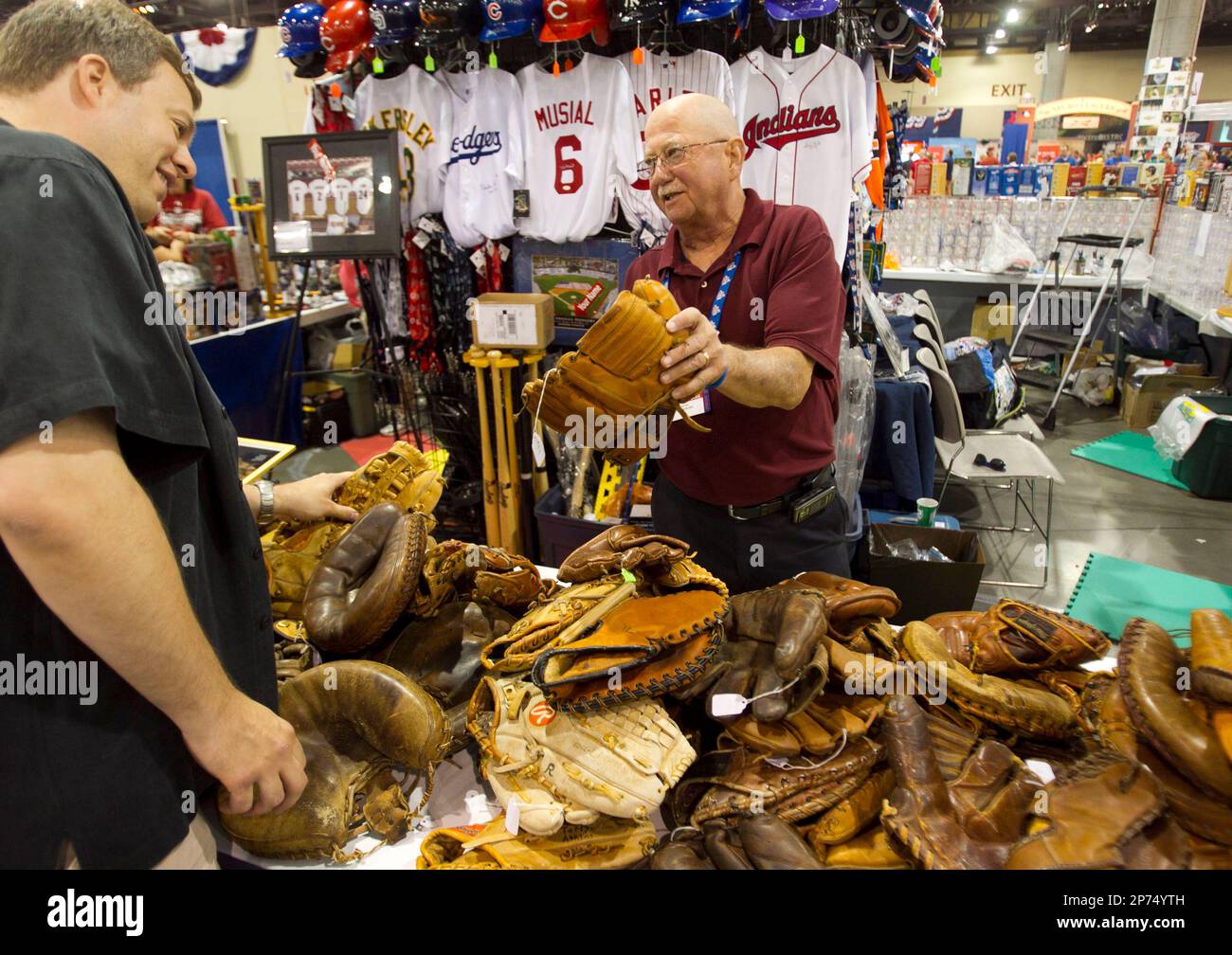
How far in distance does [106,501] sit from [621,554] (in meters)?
0.88

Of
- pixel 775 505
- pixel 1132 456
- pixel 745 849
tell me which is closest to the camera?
pixel 745 849

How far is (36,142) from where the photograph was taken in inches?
32.2

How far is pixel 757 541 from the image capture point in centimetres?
221

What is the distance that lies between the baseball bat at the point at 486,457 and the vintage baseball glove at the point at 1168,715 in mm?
3123

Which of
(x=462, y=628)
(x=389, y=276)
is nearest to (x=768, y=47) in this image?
(x=389, y=276)

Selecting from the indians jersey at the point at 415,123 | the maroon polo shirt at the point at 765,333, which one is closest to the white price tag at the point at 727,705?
the maroon polo shirt at the point at 765,333

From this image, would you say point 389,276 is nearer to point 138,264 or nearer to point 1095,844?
point 138,264

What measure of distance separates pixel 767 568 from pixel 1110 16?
23.3 m

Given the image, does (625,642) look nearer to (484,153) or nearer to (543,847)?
(543,847)

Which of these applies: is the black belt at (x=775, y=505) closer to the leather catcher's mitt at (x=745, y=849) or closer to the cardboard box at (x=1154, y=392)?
the leather catcher's mitt at (x=745, y=849)

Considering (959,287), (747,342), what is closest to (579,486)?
(747,342)

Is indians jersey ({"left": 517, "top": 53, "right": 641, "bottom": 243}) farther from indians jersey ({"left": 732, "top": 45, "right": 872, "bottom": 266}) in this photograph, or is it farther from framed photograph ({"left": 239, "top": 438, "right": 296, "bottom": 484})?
framed photograph ({"left": 239, "top": 438, "right": 296, "bottom": 484})

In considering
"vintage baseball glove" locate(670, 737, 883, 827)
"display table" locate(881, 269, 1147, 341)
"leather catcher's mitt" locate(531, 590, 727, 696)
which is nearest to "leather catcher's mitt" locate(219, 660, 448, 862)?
"leather catcher's mitt" locate(531, 590, 727, 696)

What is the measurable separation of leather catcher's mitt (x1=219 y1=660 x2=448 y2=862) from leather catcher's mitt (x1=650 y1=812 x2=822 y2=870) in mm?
484
